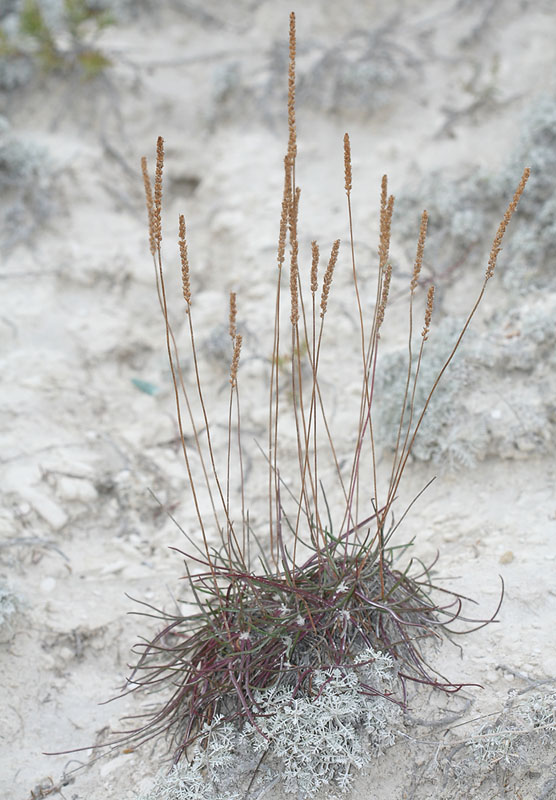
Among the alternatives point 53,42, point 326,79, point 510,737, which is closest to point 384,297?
point 510,737

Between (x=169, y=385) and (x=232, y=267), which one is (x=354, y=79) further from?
(x=169, y=385)

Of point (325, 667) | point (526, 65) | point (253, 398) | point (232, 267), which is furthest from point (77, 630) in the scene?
point (526, 65)

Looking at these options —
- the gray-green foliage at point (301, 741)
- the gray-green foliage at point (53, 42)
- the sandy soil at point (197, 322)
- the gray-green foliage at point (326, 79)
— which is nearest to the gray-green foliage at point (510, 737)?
the sandy soil at point (197, 322)

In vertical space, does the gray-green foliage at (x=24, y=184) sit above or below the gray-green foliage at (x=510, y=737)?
above

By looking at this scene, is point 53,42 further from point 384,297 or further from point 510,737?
point 510,737

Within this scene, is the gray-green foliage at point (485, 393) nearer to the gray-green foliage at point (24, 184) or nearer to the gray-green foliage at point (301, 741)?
the gray-green foliage at point (301, 741)

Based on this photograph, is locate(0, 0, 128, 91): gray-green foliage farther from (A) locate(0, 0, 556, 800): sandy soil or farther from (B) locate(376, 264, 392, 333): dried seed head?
(B) locate(376, 264, 392, 333): dried seed head
